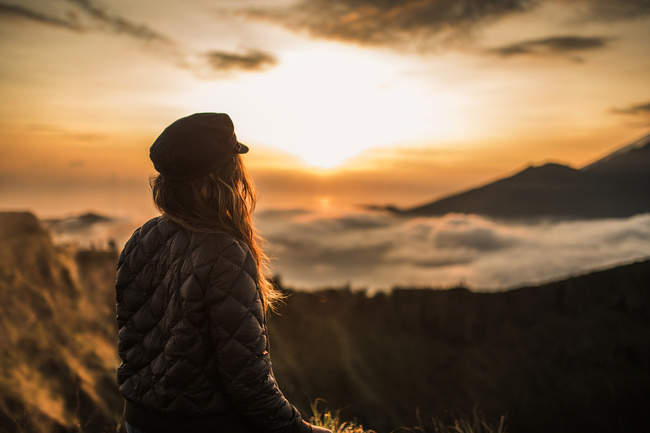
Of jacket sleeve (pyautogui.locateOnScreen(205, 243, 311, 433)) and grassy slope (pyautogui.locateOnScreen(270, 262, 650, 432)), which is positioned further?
grassy slope (pyautogui.locateOnScreen(270, 262, 650, 432))

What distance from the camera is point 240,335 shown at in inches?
72.4

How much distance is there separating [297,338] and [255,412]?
60.6m

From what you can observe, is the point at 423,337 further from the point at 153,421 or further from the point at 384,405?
the point at 153,421

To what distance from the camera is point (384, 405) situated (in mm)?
63938

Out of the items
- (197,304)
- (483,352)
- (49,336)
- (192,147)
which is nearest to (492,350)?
(483,352)

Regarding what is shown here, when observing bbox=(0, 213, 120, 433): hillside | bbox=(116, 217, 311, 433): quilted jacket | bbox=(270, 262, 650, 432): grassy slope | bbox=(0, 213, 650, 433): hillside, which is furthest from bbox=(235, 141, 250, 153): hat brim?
bbox=(270, 262, 650, 432): grassy slope

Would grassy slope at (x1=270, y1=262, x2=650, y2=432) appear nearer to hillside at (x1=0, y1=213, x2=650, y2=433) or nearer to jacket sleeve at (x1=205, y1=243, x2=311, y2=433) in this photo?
hillside at (x1=0, y1=213, x2=650, y2=433)

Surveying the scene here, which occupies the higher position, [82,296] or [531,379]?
[82,296]

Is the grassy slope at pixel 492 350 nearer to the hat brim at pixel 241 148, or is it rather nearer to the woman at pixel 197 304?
the woman at pixel 197 304

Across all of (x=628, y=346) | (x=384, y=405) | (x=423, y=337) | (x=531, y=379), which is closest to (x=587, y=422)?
(x=531, y=379)

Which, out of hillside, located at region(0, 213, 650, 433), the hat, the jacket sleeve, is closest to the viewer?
the jacket sleeve

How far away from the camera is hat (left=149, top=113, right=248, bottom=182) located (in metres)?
1.95

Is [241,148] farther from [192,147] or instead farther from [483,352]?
[483,352]

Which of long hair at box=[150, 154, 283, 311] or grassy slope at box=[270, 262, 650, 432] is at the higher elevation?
long hair at box=[150, 154, 283, 311]
